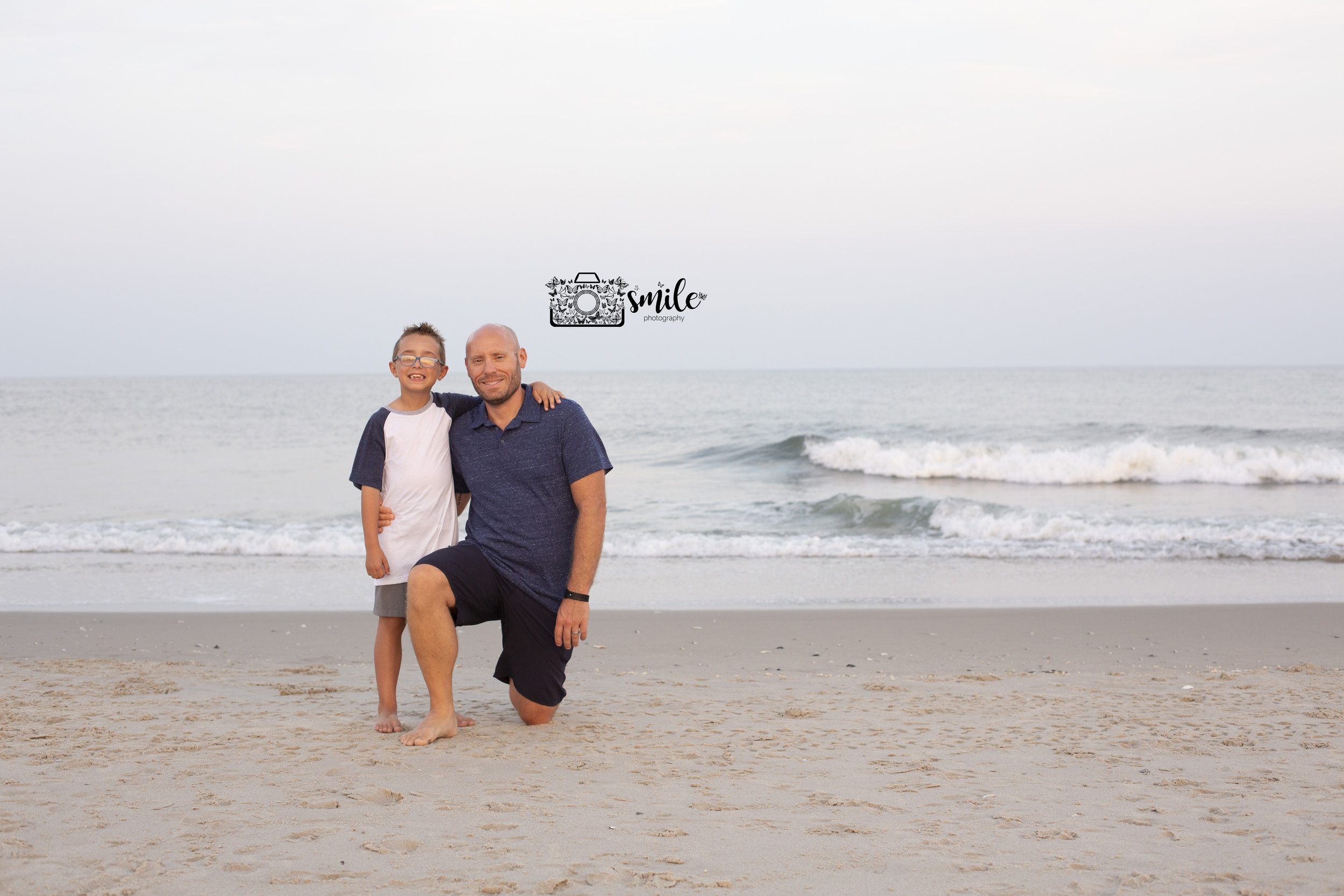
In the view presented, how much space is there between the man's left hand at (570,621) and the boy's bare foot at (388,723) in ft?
2.58

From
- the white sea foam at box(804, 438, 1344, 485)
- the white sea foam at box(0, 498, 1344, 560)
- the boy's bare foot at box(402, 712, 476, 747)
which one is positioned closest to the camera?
the boy's bare foot at box(402, 712, 476, 747)

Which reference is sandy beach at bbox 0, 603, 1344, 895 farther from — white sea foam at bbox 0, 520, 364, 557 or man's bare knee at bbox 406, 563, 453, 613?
white sea foam at bbox 0, 520, 364, 557

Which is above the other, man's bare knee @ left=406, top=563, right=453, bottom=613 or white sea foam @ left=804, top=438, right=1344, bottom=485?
man's bare knee @ left=406, top=563, right=453, bottom=613

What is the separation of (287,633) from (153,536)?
6209 millimetres

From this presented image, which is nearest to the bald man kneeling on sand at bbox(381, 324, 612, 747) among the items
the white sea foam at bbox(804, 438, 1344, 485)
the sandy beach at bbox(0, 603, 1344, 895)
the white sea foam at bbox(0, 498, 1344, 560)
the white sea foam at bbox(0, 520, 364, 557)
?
the sandy beach at bbox(0, 603, 1344, 895)

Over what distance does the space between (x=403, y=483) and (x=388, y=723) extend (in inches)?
40.3

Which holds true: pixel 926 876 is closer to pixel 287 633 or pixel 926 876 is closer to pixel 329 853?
pixel 329 853

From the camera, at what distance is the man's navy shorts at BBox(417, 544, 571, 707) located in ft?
12.8

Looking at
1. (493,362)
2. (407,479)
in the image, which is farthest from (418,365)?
(407,479)

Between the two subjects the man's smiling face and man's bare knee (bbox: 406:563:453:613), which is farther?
the man's smiling face

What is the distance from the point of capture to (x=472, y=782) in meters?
3.33

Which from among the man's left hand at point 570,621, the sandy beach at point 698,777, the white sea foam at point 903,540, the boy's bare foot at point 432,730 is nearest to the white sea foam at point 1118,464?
the white sea foam at point 903,540

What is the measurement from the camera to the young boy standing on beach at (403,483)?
405 cm

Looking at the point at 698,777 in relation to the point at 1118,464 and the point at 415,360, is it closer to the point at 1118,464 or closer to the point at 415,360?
the point at 415,360
